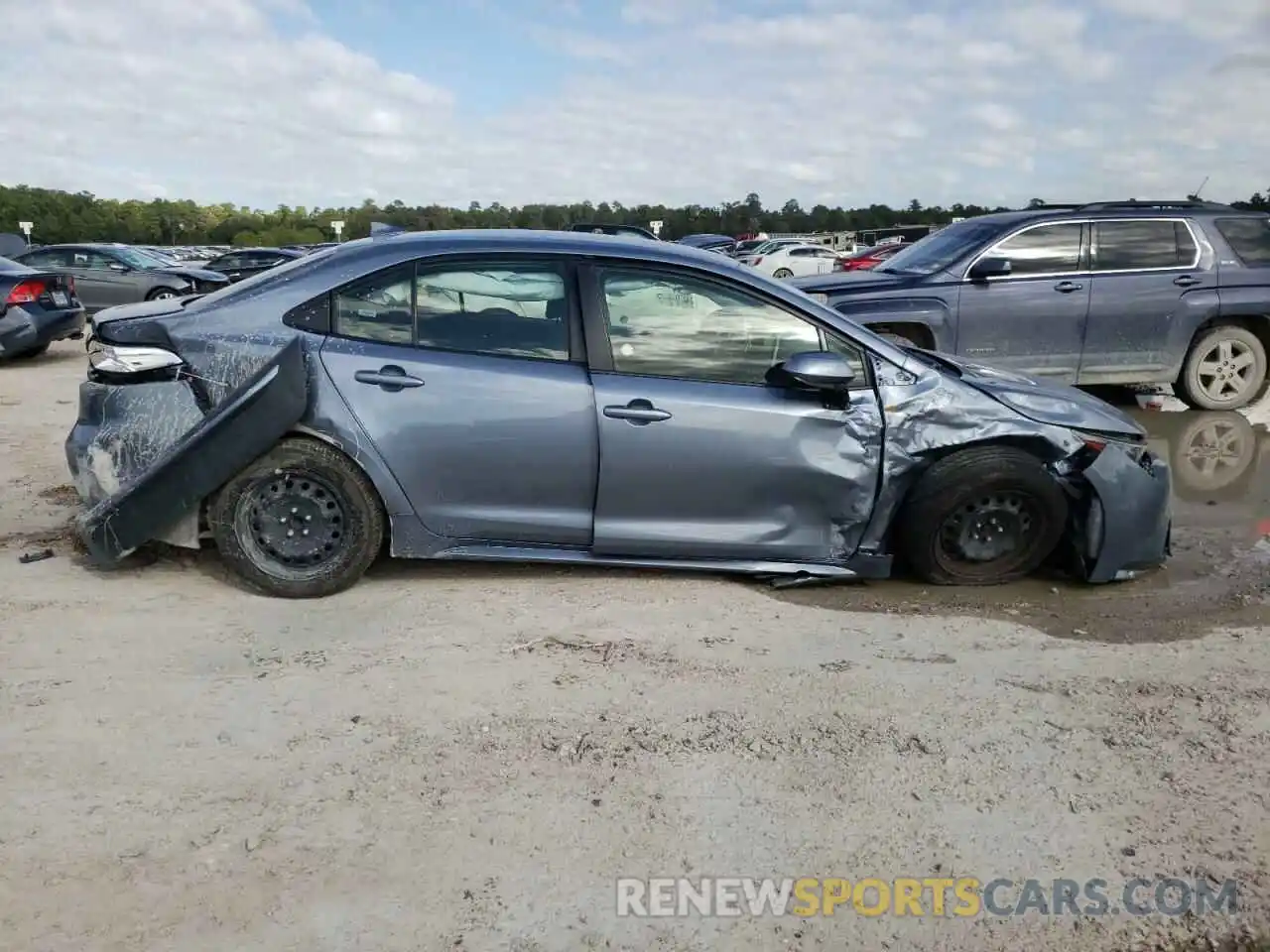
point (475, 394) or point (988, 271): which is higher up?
point (988, 271)

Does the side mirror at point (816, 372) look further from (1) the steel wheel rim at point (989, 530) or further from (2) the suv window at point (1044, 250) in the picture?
Result: (2) the suv window at point (1044, 250)

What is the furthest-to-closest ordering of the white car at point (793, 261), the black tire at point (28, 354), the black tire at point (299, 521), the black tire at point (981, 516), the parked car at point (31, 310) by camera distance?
1. the white car at point (793, 261)
2. the black tire at point (28, 354)
3. the parked car at point (31, 310)
4. the black tire at point (981, 516)
5. the black tire at point (299, 521)

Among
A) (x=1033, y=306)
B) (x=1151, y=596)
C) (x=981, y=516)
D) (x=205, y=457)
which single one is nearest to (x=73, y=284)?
(x=205, y=457)

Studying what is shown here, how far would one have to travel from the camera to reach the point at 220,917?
2.40 metres

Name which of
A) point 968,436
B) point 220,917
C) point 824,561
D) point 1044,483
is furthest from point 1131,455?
point 220,917

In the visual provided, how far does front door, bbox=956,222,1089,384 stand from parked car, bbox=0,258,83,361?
1005 centimetres

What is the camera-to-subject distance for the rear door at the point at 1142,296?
27.8 ft

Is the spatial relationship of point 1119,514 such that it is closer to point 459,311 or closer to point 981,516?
point 981,516

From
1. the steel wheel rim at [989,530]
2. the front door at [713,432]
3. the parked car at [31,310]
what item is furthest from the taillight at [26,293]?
the steel wheel rim at [989,530]

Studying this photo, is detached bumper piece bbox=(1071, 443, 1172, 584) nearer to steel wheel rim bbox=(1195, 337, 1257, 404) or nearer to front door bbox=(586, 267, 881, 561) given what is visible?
front door bbox=(586, 267, 881, 561)

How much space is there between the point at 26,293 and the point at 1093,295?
1123 centimetres

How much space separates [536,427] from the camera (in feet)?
14.0

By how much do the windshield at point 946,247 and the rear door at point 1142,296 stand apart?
906mm

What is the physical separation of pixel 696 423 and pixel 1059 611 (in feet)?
6.05
